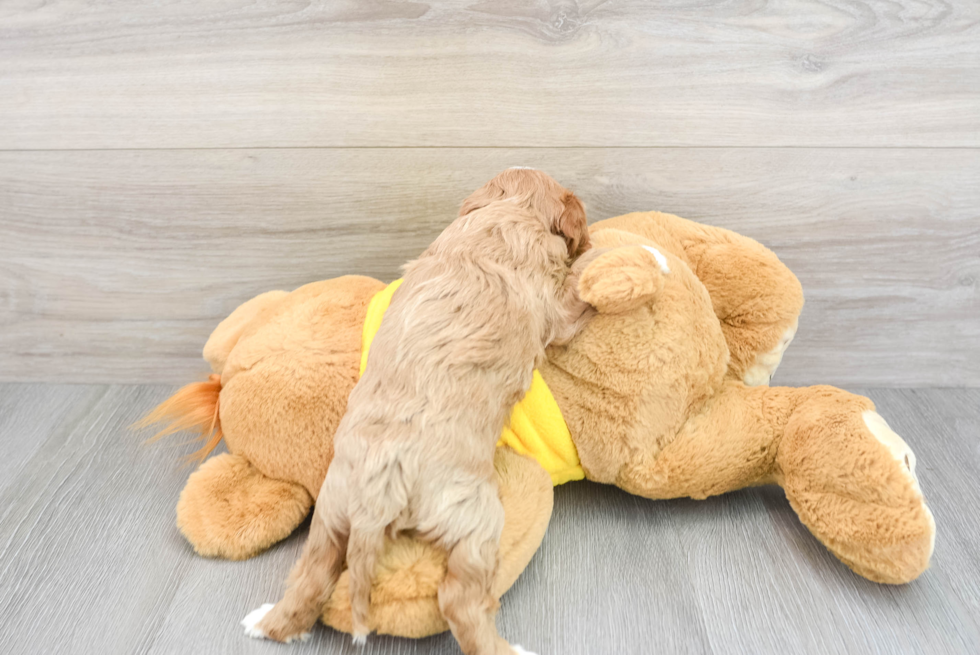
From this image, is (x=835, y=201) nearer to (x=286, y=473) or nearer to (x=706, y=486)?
(x=706, y=486)

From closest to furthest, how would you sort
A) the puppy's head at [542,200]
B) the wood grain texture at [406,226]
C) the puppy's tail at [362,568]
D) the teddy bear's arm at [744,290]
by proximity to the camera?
the puppy's tail at [362,568] → the puppy's head at [542,200] → the teddy bear's arm at [744,290] → the wood grain texture at [406,226]

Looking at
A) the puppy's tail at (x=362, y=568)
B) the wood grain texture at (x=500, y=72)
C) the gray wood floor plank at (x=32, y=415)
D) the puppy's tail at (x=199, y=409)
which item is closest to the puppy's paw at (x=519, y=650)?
the puppy's tail at (x=362, y=568)

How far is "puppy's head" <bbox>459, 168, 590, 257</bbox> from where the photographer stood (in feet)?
2.44

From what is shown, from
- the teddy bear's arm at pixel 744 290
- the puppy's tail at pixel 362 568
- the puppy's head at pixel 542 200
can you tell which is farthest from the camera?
the teddy bear's arm at pixel 744 290

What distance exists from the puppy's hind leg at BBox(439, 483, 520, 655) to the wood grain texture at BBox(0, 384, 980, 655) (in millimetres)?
70

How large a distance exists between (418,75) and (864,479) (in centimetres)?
74

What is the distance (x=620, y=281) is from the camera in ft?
2.30

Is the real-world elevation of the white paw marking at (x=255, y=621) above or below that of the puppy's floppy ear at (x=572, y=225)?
below

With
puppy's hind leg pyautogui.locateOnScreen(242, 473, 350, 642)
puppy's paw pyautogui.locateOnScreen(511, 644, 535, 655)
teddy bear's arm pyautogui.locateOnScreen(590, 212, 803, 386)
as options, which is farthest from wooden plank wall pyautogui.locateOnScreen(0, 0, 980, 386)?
puppy's paw pyautogui.locateOnScreen(511, 644, 535, 655)

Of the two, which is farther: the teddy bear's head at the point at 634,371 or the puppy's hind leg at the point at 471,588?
the teddy bear's head at the point at 634,371

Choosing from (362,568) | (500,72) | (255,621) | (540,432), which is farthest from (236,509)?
(500,72)

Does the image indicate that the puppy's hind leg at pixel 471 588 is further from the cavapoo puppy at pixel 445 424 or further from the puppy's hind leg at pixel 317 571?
the puppy's hind leg at pixel 317 571

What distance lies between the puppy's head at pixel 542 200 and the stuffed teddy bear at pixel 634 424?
5cm

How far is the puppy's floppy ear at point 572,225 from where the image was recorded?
0.75m
